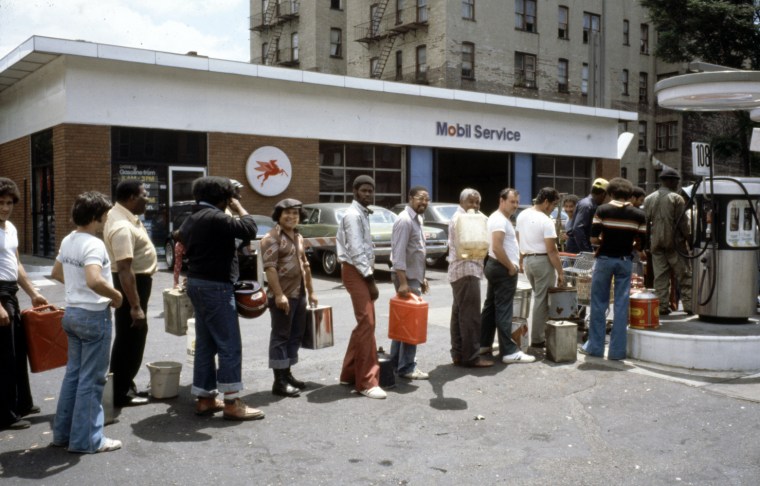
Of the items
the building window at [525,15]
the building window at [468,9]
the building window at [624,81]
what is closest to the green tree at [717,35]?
the building window at [525,15]

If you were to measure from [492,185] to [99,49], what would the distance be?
1879 cm

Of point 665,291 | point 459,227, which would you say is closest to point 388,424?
point 459,227

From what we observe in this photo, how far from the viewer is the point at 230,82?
835 inches

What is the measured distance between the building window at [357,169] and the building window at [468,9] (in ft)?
46.9

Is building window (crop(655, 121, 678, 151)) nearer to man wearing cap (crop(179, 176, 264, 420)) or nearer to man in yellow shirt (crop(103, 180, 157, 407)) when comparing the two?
man wearing cap (crop(179, 176, 264, 420))

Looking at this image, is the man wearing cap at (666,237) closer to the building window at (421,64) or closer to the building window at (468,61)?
the building window at (468,61)

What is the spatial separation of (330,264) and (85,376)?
1145 cm

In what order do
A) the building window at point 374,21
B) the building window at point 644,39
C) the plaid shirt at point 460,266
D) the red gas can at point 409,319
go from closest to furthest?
the red gas can at point 409,319
the plaid shirt at point 460,266
the building window at point 374,21
the building window at point 644,39

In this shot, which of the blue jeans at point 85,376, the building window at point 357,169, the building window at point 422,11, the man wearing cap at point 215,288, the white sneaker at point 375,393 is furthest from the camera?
the building window at point 422,11

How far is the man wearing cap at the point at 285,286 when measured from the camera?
20.7 feet

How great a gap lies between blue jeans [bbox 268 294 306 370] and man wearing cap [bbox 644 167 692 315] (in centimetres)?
509

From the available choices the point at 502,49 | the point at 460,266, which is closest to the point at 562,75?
the point at 502,49

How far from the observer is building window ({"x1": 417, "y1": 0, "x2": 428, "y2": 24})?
37.1 meters

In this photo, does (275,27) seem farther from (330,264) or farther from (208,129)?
(330,264)
